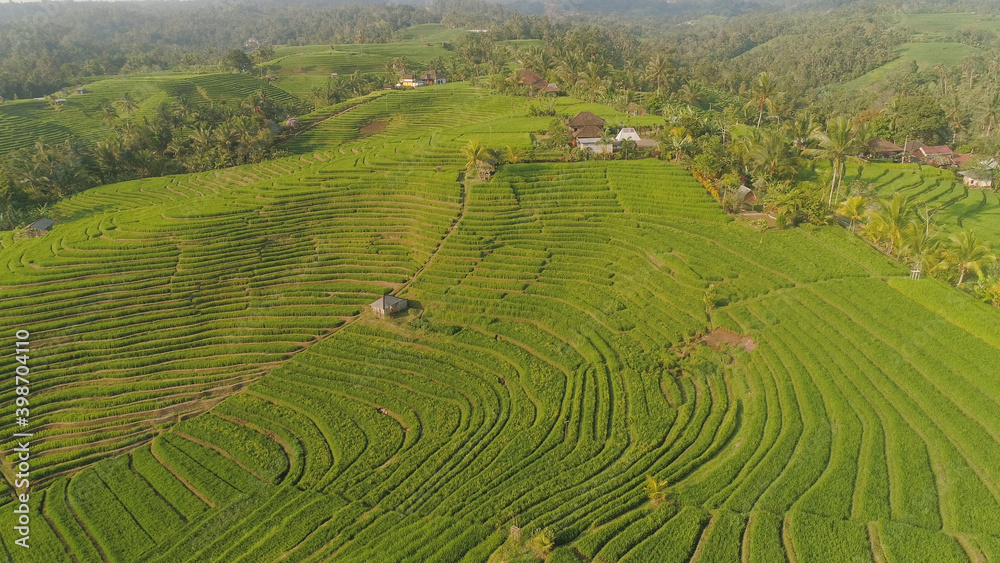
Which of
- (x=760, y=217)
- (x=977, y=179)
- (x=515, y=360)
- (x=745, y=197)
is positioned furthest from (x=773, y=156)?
(x=515, y=360)

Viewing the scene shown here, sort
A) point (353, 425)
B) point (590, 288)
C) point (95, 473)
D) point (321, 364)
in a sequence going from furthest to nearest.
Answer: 1. point (590, 288)
2. point (321, 364)
3. point (353, 425)
4. point (95, 473)

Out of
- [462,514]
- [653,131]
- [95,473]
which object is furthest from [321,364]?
[653,131]

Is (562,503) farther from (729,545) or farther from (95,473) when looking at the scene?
(95,473)

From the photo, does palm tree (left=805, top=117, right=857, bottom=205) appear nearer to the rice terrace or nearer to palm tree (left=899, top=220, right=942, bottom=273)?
the rice terrace

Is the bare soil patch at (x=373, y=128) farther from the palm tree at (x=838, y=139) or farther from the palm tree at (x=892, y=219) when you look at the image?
the palm tree at (x=892, y=219)

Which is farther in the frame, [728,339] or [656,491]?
[728,339]

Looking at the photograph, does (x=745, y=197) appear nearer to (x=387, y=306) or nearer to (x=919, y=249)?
(x=919, y=249)
